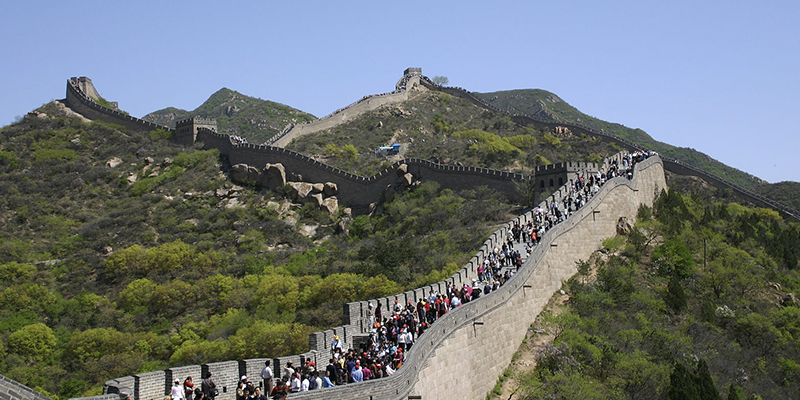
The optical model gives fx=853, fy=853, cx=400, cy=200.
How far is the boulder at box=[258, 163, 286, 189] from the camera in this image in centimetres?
5675

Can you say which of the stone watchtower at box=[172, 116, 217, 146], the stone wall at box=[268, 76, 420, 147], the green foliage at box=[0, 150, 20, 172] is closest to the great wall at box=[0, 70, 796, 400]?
the stone wall at box=[268, 76, 420, 147]

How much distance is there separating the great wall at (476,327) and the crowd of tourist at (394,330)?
0.27 meters

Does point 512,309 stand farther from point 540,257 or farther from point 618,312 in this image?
point 618,312

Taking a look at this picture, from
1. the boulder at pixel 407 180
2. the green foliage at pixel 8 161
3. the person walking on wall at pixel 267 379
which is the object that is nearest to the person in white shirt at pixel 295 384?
the person walking on wall at pixel 267 379

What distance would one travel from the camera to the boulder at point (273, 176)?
56750 millimetres

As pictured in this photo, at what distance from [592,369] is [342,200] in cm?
3026

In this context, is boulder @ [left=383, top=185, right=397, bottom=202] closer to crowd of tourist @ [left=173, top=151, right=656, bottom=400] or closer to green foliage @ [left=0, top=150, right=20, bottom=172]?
crowd of tourist @ [left=173, top=151, right=656, bottom=400]

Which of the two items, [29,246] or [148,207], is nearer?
[29,246]

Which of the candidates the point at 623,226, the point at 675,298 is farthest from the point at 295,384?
the point at 623,226

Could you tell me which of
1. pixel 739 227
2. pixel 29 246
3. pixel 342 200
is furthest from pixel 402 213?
pixel 29 246

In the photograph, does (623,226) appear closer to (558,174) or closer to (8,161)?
(558,174)

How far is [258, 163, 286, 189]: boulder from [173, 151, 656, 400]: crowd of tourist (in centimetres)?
2647

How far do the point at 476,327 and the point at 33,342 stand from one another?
2461 cm

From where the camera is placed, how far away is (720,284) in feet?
121
